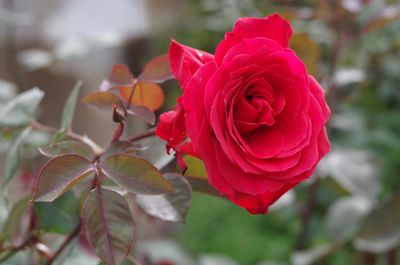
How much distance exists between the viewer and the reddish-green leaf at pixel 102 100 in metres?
0.47

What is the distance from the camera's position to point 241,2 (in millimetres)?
1309

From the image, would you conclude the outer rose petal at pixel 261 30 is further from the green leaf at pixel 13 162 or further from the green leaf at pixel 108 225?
the green leaf at pixel 13 162

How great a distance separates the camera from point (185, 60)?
0.40m

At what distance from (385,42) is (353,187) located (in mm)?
761

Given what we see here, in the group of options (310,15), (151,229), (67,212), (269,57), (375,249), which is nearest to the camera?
(269,57)

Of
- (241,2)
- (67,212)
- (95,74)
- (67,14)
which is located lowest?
(95,74)

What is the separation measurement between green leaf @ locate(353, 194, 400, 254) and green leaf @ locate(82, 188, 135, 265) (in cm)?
51

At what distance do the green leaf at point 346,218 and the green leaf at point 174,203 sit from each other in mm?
544

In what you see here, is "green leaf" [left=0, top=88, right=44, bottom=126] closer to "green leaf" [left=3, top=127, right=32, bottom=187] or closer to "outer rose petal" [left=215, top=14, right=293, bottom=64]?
"green leaf" [left=3, top=127, right=32, bottom=187]

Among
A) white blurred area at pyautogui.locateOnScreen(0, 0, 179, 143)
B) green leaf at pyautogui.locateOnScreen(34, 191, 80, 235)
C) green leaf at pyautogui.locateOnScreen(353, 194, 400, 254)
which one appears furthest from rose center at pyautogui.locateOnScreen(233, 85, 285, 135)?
white blurred area at pyautogui.locateOnScreen(0, 0, 179, 143)

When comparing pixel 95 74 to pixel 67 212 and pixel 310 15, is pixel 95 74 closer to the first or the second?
pixel 310 15

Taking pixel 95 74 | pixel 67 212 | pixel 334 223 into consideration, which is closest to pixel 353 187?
pixel 334 223

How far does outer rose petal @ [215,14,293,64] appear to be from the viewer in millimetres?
400

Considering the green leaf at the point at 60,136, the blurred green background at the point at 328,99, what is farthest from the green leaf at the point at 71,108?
the blurred green background at the point at 328,99
